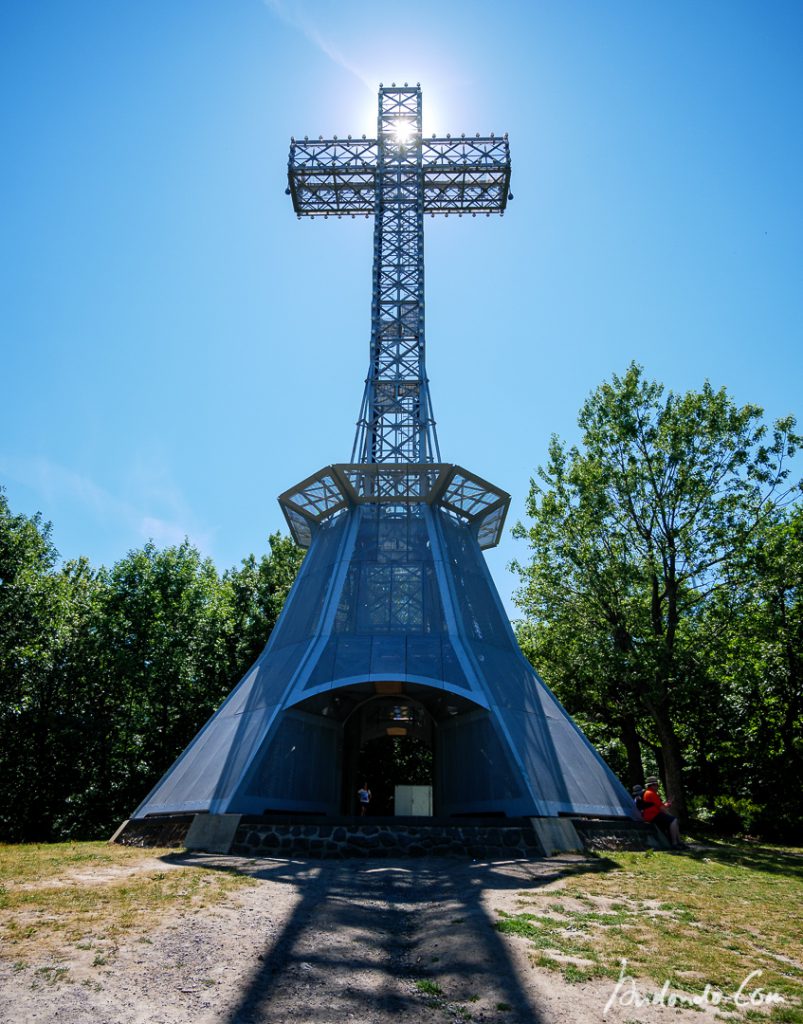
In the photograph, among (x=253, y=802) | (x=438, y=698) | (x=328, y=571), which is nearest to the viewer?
(x=253, y=802)

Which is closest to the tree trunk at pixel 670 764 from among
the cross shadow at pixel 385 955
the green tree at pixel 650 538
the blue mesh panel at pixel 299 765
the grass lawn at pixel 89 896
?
the green tree at pixel 650 538

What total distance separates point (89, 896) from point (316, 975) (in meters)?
3.74

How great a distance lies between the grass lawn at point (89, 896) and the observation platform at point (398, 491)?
454 inches

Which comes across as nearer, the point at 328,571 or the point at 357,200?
the point at 328,571

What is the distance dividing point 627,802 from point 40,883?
12.8 meters

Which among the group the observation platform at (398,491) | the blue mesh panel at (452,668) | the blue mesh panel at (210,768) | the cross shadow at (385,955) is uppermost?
the observation platform at (398,491)

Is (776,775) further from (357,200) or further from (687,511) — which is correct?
(357,200)

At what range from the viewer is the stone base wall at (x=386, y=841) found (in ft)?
40.0

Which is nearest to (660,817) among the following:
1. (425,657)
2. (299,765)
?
(425,657)

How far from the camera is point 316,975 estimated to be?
16.8ft

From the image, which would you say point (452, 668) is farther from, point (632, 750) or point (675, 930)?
point (632, 750)

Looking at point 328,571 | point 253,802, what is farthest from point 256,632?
point 253,802

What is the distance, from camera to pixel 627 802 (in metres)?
15.7

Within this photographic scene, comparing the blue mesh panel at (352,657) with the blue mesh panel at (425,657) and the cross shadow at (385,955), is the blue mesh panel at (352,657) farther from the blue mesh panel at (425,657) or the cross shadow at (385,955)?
the cross shadow at (385,955)
